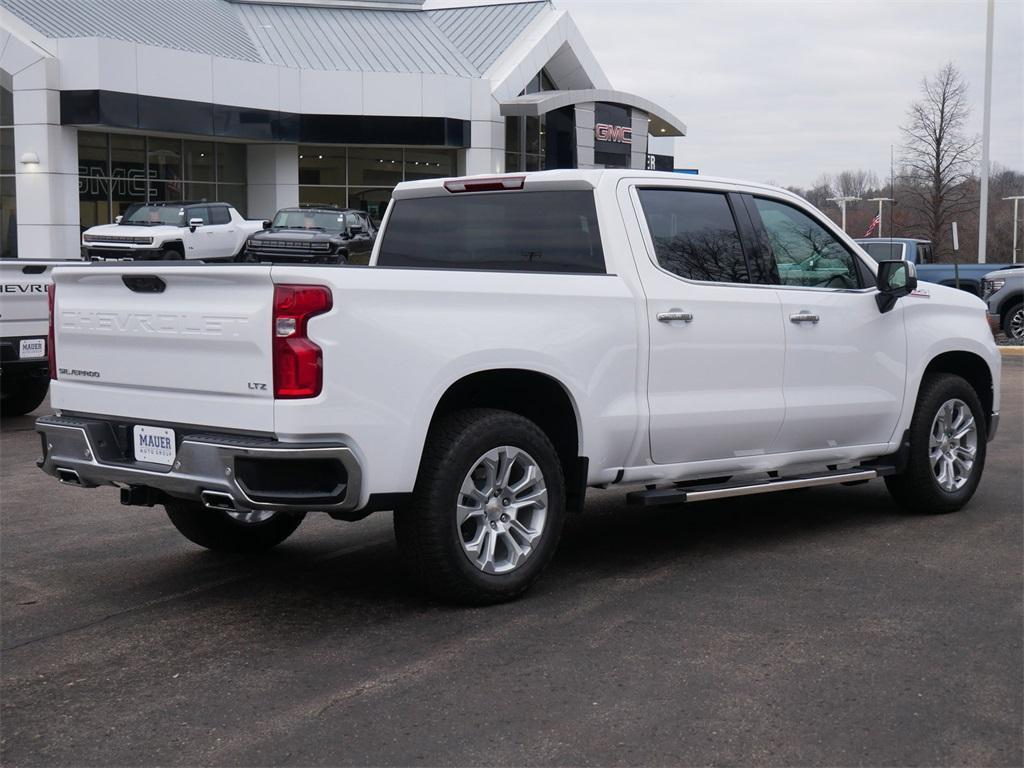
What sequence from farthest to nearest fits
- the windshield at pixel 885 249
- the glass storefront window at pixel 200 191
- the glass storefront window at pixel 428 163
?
the glass storefront window at pixel 428 163
the glass storefront window at pixel 200 191
the windshield at pixel 885 249

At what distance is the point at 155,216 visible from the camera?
31.1 metres

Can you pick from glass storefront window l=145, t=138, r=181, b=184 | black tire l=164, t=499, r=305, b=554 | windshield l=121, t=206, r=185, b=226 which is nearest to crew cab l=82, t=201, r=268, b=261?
windshield l=121, t=206, r=185, b=226

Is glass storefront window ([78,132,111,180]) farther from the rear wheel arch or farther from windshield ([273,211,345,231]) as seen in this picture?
the rear wheel arch

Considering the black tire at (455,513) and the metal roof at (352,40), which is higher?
the metal roof at (352,40)

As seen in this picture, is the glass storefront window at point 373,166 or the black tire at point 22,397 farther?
the glass storefront window at point 373,166

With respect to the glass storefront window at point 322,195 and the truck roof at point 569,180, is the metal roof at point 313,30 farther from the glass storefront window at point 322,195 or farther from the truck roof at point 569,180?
the truck roof at point 569,180

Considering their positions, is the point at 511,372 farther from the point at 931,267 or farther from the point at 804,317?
the point at 931,267

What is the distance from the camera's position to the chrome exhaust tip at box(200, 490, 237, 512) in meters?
5.03

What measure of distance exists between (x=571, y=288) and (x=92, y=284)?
215cm

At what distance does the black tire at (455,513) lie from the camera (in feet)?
17.4

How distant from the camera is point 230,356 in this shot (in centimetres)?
509

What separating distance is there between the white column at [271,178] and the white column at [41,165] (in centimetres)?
817

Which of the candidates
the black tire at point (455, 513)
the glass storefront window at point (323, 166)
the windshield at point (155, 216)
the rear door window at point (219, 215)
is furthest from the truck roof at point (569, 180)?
the glass storefront window at point (323, 166)

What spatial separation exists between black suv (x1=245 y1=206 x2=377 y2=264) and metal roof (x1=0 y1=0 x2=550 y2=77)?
939cm
